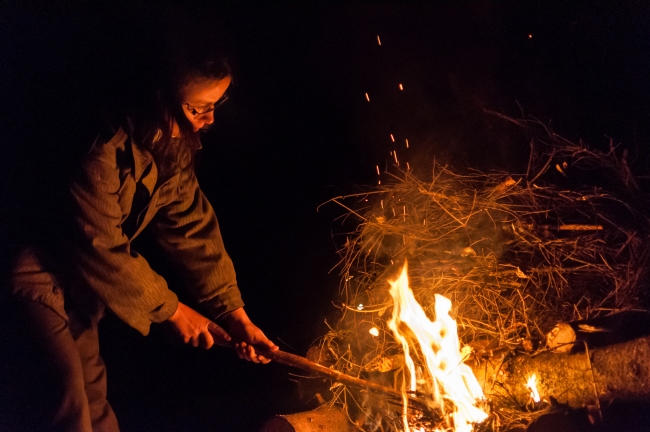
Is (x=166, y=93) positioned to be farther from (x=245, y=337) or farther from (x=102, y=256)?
(x=245, y=337)

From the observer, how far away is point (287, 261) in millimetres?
4164

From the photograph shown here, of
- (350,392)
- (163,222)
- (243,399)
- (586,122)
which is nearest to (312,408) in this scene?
(350,392)

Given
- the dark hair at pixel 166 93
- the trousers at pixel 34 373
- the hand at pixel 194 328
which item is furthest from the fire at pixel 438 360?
the trousers at pixel 34 373

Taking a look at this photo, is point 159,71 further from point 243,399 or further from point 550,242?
point 243,399

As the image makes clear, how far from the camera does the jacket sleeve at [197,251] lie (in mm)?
2637

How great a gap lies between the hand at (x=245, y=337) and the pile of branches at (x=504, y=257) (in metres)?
0.55

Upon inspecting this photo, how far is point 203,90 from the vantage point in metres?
2.10

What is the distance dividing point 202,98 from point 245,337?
3.86ft

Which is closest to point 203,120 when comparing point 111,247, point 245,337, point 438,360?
point 111,247

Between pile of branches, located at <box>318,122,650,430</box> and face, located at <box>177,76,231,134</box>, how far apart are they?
127 cm

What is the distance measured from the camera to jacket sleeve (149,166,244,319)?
104 inches

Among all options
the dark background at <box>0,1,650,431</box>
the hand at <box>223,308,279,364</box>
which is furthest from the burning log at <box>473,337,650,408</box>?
the dark background at <box>0,1,650,431</box>

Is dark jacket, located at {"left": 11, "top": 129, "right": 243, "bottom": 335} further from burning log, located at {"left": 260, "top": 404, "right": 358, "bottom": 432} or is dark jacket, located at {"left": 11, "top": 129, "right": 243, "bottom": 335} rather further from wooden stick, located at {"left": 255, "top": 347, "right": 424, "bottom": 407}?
burning log, located at {"left": 260, "top": 404, "right": 358, "bottom": 432}

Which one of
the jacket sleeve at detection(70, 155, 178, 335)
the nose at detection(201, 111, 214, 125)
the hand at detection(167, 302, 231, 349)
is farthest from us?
the hand at detection(167, 302, 231, 349)
